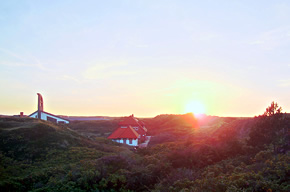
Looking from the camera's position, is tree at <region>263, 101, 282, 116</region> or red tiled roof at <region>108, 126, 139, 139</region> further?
red tiled roof at <region>108, 126, 139, 139</region>

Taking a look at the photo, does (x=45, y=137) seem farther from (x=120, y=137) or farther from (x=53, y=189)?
(x=120, y=137)

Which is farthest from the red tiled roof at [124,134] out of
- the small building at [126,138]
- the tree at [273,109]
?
A: the tree at [273,109]

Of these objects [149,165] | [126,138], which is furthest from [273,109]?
[126,138]

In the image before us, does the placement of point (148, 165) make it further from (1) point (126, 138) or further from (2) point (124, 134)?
(2) point (124, 134)

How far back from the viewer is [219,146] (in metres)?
18.5

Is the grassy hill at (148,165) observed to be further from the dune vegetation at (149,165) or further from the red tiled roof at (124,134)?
the red tiled roof at (124,134)

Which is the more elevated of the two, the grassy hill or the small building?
the grassy hill

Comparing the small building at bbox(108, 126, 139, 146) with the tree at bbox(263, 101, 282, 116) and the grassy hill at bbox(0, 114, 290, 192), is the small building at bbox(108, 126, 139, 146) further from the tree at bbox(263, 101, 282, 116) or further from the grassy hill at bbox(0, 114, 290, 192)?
the tree at bbox(263, 101, 282, 116)

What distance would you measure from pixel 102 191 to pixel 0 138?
1467 cm

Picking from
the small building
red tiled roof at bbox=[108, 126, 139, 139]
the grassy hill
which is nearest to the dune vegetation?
the grassy hill

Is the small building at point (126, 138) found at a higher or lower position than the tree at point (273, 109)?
lower

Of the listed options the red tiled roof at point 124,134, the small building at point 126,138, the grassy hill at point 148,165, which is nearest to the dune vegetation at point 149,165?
the grassy hill at point 148,165

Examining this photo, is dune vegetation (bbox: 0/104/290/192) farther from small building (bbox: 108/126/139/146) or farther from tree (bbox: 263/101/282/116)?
small building (bbox: 108/126/139/146)

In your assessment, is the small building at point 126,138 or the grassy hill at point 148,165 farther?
the small building at point 126,138
